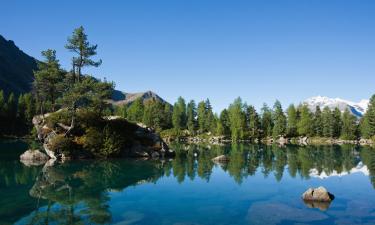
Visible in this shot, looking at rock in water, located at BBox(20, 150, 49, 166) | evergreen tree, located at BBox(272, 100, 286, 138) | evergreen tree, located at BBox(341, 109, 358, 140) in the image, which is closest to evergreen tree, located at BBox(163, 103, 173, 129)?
evergreen tree, located at BBox(272, 100, 286, 138)

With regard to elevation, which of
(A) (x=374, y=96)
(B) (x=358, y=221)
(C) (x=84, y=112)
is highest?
(A) (x=374, y=96)

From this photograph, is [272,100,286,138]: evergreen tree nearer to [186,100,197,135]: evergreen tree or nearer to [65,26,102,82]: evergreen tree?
[186,100,197,135]: evergreen tree

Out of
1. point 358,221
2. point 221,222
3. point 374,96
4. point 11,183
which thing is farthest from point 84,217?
point 374,96

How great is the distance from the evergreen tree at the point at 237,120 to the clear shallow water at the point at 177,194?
8234 centimetres

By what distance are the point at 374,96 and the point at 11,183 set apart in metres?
124

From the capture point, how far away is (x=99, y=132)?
180 feet

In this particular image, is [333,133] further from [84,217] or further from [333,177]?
[84,217]

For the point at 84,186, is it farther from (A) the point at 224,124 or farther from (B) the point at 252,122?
(A) the point at 224,124

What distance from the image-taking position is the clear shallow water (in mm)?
21641

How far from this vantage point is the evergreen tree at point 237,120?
131 m

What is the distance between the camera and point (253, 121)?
452 ft

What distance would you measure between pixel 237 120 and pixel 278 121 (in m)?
16.8

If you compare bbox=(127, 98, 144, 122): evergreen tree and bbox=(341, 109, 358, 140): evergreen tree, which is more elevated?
bbox=(127, 98, 144, 122): evergreen tree

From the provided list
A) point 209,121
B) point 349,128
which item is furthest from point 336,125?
point 209,121
